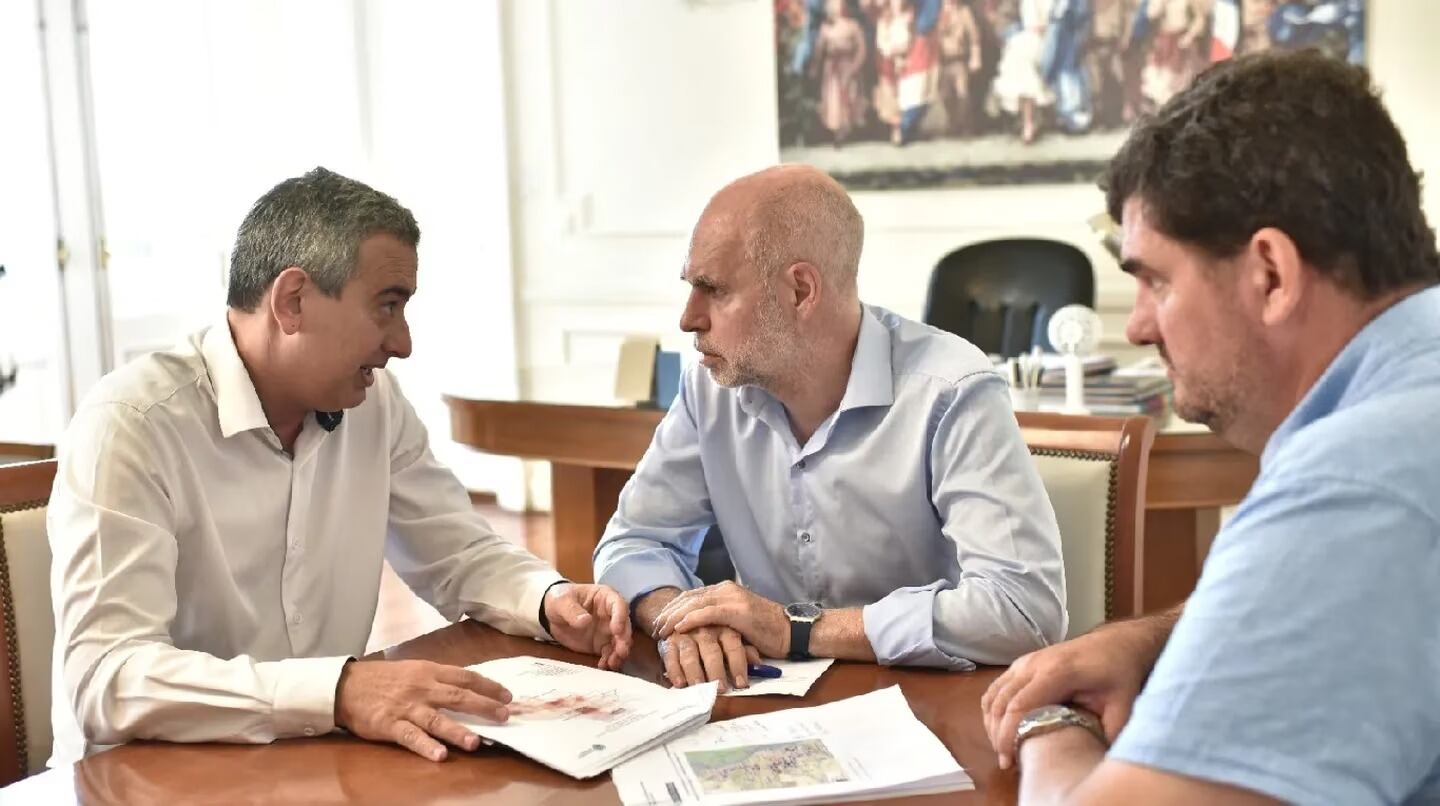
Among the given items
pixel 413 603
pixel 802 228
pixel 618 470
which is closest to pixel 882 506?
pixel 802 228

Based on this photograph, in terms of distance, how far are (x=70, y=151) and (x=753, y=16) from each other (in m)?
2.47

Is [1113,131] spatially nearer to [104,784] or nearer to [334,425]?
[334,425]

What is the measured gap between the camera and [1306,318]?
42.4 inches

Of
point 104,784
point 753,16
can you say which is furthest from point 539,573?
point 753,16

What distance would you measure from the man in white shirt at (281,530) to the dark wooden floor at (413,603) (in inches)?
69.5

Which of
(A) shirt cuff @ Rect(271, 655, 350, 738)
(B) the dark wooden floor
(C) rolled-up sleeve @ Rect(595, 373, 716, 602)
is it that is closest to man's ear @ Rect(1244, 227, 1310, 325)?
(A) shirt cuff @ Rect(271, 655, 350, 738)

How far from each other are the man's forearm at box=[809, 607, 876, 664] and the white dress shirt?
0.38 meters

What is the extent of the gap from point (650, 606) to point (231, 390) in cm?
59

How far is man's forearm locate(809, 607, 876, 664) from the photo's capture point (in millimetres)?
1721

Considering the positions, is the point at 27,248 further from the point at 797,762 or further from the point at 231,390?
the point at 797,762

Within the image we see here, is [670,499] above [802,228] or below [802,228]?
below

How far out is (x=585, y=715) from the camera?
153cm

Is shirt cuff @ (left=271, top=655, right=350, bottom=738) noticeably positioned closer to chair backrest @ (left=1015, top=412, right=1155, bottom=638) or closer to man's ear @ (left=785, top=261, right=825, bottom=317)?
man's ear @ (left=785, top=261, right=825, bottom=317)

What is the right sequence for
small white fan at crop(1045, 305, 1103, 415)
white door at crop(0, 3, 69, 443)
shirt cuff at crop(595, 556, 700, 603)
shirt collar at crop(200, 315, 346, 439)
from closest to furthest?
shirt collar at crop(200, 315, 346, 439)
shirt cuff at crop(595, 556, 700, 603)
small white fan at crop(1045, 305, 1103, 415)
white door at crop(0, 3, 69, 443)
